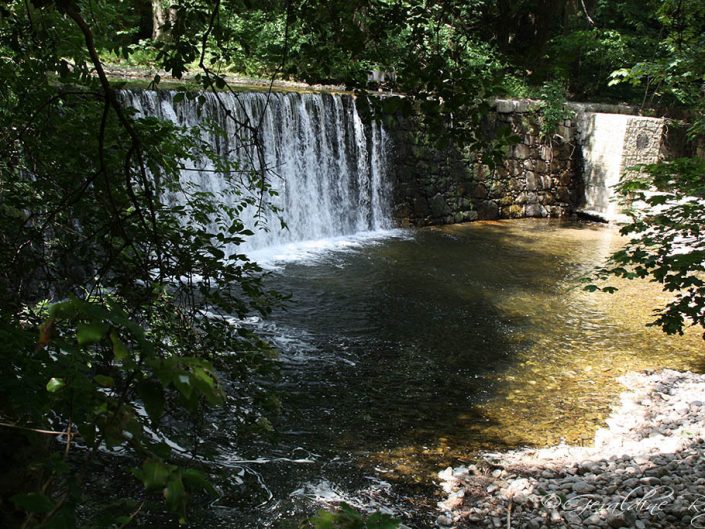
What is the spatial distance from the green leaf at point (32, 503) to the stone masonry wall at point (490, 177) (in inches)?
375

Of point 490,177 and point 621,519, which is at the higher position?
point 490,177

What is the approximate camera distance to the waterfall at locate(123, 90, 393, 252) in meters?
8.87

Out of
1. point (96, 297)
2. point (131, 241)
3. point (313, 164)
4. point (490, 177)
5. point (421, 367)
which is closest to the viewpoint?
point (131, 241)

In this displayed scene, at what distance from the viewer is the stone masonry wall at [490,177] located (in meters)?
10.9

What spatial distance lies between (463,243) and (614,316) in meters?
3.48

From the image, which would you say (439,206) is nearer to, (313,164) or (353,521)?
(313,164)

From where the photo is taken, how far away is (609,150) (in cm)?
1221

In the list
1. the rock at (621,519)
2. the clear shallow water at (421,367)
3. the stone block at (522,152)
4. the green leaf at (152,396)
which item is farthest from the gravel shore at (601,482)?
the stone block at (522,152)

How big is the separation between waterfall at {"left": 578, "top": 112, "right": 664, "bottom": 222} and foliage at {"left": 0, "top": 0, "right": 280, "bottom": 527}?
10656 millimetres

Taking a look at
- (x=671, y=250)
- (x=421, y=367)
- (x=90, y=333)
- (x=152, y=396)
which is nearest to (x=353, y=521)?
(x=152, y=396)

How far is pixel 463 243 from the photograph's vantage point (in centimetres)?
990

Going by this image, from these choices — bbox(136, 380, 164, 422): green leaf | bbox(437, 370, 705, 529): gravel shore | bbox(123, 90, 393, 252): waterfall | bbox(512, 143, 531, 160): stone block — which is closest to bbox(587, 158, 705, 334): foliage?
bbox(437, 370, 705, 529): gravel shore

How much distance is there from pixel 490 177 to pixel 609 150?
2.62 meters

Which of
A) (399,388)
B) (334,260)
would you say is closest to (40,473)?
(399,388)
